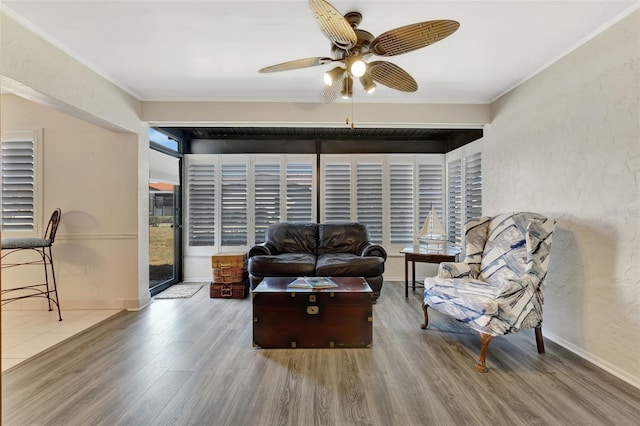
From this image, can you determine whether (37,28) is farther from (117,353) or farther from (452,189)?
(452,189)

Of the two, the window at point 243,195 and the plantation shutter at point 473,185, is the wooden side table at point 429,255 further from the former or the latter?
the window at point 243,195

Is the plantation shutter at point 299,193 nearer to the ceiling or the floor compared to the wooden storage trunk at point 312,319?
nearer to the ceiling

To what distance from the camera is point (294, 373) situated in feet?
8.07

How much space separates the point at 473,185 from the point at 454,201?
549 millimetres

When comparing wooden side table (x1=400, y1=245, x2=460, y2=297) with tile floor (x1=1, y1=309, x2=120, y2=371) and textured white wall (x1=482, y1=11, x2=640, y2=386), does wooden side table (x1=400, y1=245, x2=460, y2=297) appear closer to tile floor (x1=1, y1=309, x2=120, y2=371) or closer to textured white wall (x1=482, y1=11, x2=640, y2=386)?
textured white wall (x1=482, y1=11, x2=640, y2=386)

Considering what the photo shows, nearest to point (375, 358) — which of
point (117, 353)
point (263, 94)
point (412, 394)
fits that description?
point (412, 394)

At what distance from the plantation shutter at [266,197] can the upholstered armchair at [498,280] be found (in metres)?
2.84

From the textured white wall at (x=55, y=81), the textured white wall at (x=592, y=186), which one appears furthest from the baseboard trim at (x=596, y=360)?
the textured white wall at (x=55, y=81)

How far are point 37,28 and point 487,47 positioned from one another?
3738mm

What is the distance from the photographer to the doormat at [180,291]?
431 cm

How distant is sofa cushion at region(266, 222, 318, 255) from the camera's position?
15.3 feet

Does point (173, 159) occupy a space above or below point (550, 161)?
above

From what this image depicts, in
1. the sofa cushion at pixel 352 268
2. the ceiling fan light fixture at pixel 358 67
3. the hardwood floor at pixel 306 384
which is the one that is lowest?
the hardwood floor at pixel 306 384

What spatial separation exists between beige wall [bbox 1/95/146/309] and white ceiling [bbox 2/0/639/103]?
2.96 ft
